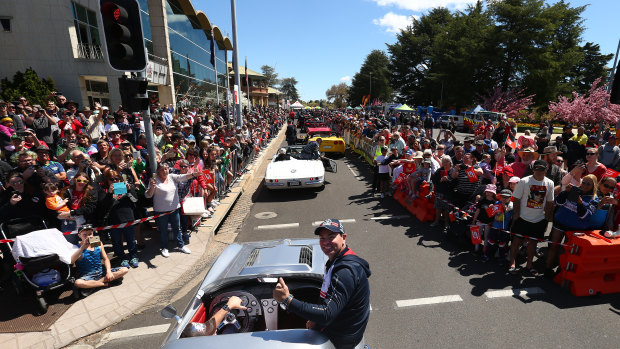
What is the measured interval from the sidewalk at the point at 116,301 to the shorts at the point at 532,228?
576 centimetres

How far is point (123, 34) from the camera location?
13.1 feet

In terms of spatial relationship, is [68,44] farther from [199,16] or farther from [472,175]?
[472,175]

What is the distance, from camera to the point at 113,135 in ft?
25.1

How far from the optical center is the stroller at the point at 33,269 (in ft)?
13.1

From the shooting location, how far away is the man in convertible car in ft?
6.44

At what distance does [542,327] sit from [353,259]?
10.5 feet

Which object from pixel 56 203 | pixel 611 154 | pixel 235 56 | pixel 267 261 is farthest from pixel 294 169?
pixel 611 154

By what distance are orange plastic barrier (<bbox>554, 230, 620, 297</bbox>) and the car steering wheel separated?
15.2ft

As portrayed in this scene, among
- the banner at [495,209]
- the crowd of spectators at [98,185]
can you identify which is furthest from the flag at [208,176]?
the banner at [495,209]

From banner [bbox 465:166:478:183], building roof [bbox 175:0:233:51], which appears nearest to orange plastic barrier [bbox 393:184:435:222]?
banner [bbox 465:166:478:183]

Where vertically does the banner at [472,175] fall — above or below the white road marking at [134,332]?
above

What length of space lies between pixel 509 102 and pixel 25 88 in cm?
4539

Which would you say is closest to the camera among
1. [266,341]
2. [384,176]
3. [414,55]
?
[266,341]

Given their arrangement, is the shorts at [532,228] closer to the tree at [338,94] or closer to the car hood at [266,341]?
the car hood at [266,341]
